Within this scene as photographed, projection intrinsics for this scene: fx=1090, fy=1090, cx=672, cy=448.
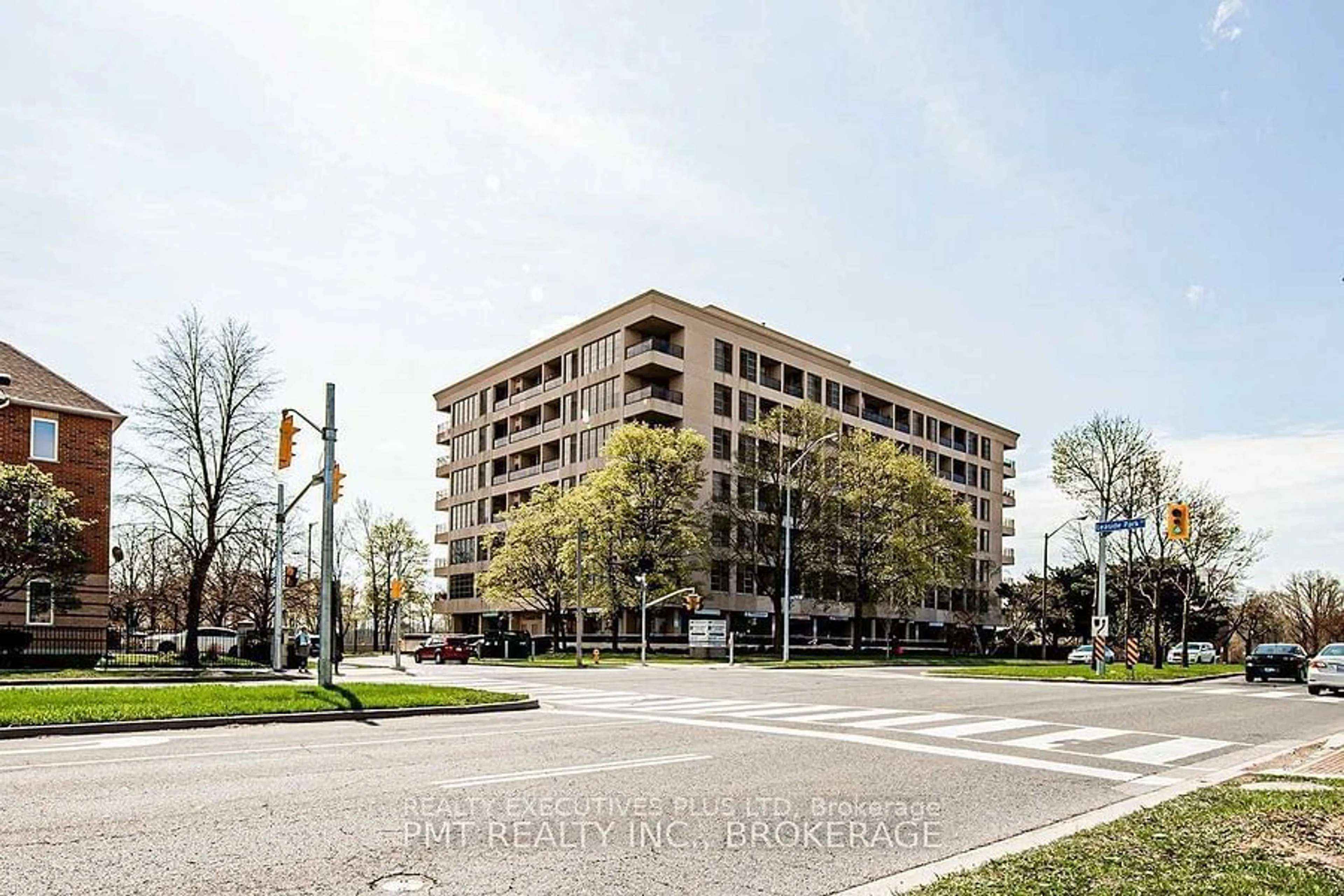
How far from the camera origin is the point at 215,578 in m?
64.1

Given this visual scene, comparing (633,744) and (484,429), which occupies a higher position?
(484,429)

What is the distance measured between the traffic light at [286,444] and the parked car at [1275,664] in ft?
103

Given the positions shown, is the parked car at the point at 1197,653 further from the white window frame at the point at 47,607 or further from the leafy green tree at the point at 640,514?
the white window frame at the point at 47,607

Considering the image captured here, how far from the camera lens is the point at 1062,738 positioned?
50.9 feet

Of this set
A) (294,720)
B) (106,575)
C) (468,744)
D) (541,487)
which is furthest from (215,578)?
(468,744)

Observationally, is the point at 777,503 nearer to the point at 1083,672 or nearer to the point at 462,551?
the point at 1083,672

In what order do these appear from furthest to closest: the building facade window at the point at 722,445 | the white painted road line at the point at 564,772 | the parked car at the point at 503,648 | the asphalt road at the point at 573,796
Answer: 1. the building facade window at the point at 722,445
2. the parked car at the point at 503,648
3. the white painted road line at the point at 564,772
4. the asphalt road at the point at 573,796

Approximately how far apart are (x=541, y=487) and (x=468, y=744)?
2226 inches

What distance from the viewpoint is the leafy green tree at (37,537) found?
32.0 m

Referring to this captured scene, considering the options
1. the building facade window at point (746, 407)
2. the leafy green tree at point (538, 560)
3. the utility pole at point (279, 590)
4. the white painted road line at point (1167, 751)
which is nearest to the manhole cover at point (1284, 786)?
the white painted road line at point (1167, 751)

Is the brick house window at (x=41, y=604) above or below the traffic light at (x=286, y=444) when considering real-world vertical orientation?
below

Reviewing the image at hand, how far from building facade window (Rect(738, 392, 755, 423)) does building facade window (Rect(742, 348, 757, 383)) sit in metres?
1.15

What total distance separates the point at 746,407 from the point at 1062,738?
5920 centimetres

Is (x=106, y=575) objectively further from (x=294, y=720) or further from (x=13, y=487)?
(x=294, y=720)
